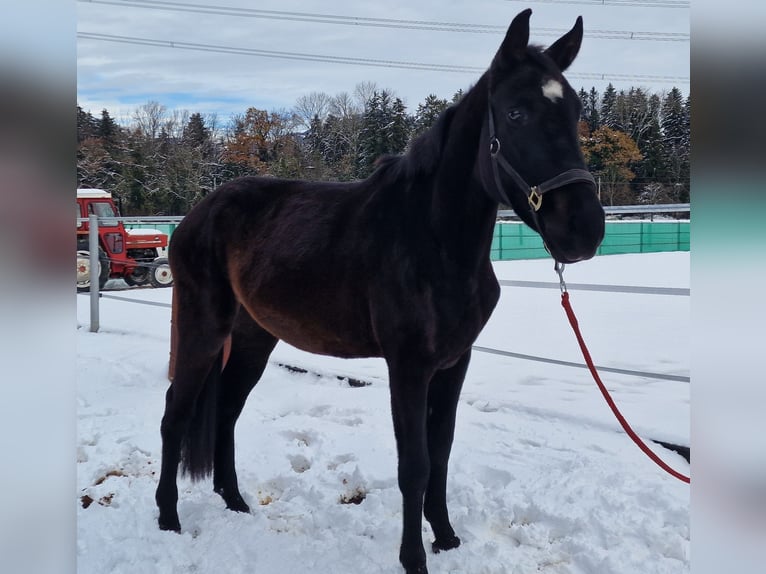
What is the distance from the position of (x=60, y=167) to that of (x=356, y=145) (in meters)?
13.8

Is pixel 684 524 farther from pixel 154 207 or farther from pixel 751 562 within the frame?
pixel 154 207

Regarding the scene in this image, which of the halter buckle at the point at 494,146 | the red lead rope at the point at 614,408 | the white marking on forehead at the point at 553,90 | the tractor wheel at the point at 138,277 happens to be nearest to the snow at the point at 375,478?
the red lead rope at the point at 614,408

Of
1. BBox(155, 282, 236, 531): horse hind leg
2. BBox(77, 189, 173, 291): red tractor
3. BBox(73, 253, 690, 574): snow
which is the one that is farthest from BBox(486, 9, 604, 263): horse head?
BBox(77, 189, 173, 291): red tractor

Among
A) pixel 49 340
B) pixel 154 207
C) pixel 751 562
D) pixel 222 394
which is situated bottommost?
pixel 222 394

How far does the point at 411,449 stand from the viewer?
2.12 meters

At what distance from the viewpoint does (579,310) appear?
378 inches

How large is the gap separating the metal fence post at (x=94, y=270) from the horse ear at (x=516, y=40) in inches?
247

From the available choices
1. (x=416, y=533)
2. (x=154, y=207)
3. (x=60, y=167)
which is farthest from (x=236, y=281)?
(x=154, y=207)

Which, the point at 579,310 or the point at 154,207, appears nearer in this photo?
A: the point at 579,310

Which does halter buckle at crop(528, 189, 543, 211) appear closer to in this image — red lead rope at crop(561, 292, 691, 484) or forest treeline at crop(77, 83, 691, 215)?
red lead rope at crop(561, 292, 691, 484)

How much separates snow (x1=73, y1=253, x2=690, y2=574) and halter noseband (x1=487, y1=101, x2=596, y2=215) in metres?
1.40

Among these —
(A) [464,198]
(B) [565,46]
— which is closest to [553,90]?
(B) [565,46]

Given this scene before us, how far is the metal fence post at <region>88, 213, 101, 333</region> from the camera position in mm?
6887

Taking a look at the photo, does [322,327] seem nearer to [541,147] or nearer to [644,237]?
[541,147]
